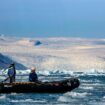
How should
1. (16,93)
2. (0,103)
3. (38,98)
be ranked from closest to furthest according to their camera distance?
(0,103), (38,98), (16,93)

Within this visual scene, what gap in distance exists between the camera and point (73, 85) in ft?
268

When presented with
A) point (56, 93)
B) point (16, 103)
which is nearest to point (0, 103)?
point (16, 103)

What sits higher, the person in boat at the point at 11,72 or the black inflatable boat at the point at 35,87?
the person in boat at the point at 11,72

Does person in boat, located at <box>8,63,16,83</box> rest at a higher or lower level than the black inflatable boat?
higher

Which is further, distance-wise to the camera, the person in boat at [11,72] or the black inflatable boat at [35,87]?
the person in boat at [11,72]

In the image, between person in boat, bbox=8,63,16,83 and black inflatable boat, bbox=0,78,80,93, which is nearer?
black inflatable boat, bbox=0,78,80,93

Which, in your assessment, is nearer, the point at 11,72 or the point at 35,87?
the point at 35,87

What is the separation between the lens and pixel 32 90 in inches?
3179

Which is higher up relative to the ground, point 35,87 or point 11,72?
point 11,72

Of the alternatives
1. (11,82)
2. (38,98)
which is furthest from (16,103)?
(11,82)

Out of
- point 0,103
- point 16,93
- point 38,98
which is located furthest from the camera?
point 16,93

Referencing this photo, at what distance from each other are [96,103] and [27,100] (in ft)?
25.9

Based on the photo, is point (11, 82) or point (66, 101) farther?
point (11, 82)

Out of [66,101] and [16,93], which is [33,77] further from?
[66,101]
